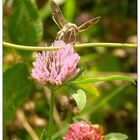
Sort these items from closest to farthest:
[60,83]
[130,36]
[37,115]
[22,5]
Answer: [60,83] → [22,5] → [37,115] → [130,36]

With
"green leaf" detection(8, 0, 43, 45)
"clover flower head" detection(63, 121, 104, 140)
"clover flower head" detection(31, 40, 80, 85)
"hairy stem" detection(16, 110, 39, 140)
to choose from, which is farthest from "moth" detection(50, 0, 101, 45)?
"hairy stem" detection(16, 110, 39, 140)

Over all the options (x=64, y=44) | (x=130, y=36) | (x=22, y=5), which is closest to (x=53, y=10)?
(x=64, y=44)

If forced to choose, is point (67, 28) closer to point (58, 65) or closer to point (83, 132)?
point (58, 65)

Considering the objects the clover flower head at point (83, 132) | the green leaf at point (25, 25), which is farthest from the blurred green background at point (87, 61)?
the clover flower head at point (83, 132)

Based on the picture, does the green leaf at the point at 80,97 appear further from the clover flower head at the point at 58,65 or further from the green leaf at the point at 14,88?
the green leaf at the point at 14,88

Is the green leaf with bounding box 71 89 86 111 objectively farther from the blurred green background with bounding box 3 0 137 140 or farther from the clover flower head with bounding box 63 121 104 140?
the blurred green background with bounding box 3 0 137 140

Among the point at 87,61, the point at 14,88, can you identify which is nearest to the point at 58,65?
the point at 14,88

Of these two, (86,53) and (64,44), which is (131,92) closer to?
(86,53)
